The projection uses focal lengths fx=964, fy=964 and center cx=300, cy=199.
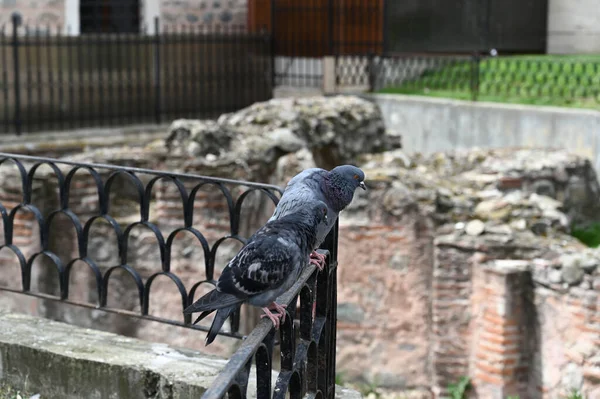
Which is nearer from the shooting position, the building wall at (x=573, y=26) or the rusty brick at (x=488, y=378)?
the rusty brick at (x=488, y=378)

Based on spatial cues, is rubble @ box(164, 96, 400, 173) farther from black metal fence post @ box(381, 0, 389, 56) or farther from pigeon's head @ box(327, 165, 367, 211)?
black metal fence post @ box(381, 0, 389, 56)

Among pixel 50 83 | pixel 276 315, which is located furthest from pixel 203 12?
pixel 276 315

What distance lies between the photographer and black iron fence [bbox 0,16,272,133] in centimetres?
1270

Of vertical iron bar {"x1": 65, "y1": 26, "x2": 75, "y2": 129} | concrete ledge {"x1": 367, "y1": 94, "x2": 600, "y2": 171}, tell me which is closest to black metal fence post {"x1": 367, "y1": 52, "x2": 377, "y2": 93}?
concrete ledge {"x1": 367, "y1": 94, "x2": 600, "y2": 171}

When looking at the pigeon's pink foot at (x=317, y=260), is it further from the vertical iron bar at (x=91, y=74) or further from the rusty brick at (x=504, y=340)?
the vertical iron bar at (x=91, y=74)

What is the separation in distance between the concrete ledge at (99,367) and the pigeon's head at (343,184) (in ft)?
2.33

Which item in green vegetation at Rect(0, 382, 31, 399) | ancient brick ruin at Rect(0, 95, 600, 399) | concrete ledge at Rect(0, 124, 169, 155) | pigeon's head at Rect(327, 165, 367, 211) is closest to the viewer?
pigeon's head at Rect(327, 165, 367, 211)

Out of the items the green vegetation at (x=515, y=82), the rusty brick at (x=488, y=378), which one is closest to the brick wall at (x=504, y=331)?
the rusty brick at (x=488, y=378)

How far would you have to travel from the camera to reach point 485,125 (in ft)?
38.1

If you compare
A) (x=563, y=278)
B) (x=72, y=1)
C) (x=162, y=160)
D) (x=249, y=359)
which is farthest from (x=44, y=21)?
(x=249, y=359)

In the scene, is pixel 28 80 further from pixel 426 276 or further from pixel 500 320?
pixel 500 320

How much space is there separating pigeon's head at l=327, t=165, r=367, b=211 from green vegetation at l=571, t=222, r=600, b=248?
242 inches

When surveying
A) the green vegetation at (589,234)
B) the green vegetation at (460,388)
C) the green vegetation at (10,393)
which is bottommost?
the green vegetation at (460,388)

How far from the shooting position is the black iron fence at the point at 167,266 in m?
2.52
